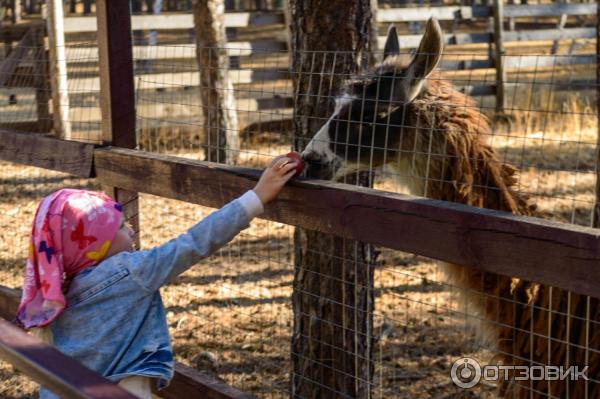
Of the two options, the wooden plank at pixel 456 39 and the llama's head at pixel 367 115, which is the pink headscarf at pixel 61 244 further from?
the wooden plank at pixel 456 39

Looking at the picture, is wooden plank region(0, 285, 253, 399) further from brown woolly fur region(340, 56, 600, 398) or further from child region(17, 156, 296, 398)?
brown woolly fur region(340, 56, 600, 398)

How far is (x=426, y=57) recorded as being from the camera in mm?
3869

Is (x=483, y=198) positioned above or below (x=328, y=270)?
above

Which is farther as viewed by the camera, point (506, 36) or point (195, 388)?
point (506, 36)

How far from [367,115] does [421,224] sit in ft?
4.87

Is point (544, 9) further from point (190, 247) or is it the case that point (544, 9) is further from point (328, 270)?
point (190, 247)

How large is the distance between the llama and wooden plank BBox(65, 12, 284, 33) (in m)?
10.0

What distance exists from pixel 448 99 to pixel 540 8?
1409 centimetres

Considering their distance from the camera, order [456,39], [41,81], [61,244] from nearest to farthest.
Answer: [61,244] → [41,81] → [456,39]

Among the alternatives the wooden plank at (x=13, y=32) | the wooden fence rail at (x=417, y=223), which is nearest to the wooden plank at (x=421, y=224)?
the wooden fence rail at (x=417, y=223)

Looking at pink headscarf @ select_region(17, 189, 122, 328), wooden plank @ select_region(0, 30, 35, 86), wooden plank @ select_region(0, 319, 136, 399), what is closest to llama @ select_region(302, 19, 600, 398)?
pink headscarf @ select_region(17, 189, 122, 328)

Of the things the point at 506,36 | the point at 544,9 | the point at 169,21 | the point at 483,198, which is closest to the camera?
the point at 483,198

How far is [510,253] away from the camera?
251 cm

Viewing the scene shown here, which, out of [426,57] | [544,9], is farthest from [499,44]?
[426,57]
